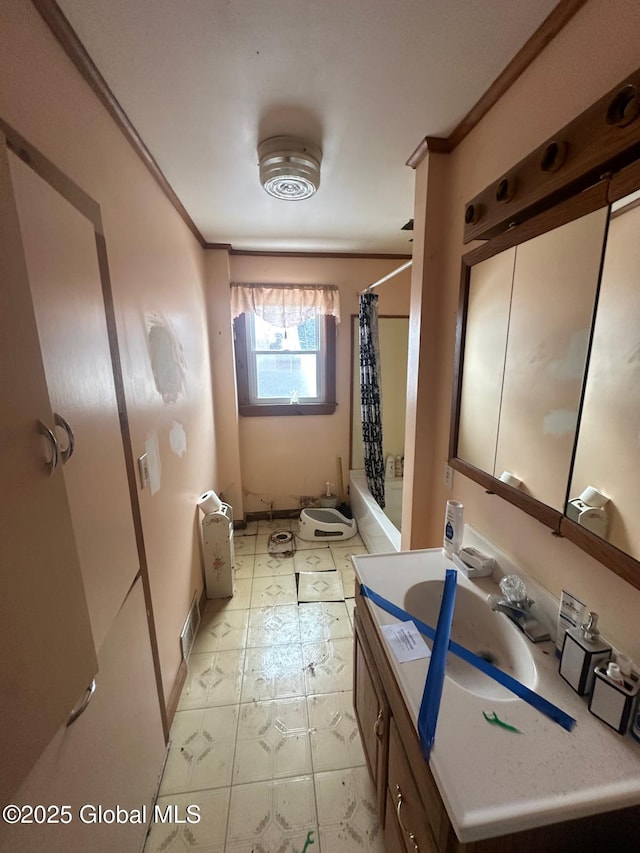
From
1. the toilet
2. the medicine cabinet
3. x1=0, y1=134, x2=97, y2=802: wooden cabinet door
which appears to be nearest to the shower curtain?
the toilet

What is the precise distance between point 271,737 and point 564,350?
6.15 ft

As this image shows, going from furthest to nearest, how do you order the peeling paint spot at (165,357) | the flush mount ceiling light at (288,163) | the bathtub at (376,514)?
the bathtub at (376,514) < the peeling paint spot at (165,357) < the flush mount ceiling light at (288,163)

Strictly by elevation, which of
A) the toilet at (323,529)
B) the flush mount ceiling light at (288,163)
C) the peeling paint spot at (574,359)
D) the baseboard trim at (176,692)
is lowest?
the baseboard trim at (176,692)

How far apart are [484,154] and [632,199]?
664 mm

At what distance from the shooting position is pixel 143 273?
4.63 ft

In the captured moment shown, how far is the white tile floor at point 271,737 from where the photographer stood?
3.83ft

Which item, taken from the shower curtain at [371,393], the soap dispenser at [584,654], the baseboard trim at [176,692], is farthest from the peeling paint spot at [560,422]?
the baseboard trim at [176,692]

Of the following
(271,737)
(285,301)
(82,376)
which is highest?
(285,301)

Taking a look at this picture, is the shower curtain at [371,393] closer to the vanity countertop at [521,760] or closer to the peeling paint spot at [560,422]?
the peeling paint spot at [560,422]

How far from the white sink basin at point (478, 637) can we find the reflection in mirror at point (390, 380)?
2.07 meters

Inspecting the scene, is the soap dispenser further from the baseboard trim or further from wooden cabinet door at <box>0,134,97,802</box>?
the baseboard trim

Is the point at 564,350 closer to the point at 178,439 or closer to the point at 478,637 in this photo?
the point at 478,637

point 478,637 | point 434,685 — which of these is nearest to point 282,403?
point 478,637

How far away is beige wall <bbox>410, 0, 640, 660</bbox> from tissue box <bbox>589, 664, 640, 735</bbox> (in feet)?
0.32
